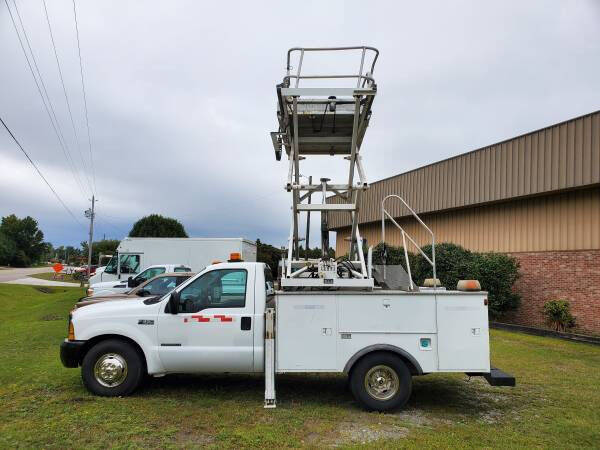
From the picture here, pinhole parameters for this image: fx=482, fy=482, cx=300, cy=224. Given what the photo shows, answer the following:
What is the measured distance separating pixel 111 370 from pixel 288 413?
244cm

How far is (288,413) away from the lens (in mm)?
→ 5945

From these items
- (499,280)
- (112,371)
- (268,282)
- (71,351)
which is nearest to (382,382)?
(268,282)

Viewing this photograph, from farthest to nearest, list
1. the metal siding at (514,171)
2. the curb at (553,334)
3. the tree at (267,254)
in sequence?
the tree at (267,254), the metal siding at (514,171), the curb at (553,334)

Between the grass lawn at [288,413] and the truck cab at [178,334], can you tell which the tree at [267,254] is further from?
the truck cab at [178,334]

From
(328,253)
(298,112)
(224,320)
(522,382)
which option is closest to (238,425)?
(224,320)

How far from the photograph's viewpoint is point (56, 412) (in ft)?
19.0

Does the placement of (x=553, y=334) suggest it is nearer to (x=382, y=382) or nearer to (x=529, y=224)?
(x=529, y=224)

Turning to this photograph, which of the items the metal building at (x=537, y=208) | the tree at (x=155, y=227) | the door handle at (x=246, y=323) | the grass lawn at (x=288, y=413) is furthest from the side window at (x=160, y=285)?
the tree at (x=155, y=227)

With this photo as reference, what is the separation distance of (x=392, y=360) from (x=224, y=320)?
2227mm

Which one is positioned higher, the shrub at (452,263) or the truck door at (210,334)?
the shrub at (452,263)

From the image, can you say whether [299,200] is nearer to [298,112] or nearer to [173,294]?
[298,112]

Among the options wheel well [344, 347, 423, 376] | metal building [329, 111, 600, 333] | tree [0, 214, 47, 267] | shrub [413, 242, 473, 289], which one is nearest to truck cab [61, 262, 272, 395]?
wheel well [344, 347, 423, 376]

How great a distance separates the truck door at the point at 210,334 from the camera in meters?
6.34

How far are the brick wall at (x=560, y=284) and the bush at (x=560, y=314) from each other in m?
0.24
